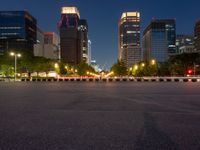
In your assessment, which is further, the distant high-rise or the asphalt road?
the distant high-rise

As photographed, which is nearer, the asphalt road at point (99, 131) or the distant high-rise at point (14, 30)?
the asphalt road at point (99, 131)

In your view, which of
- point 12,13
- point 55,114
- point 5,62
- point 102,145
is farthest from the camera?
point 12,13

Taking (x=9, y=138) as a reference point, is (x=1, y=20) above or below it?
above

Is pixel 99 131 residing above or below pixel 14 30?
below

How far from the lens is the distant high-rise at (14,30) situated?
178875 millimetres

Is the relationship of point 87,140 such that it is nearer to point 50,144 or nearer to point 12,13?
point 50,144

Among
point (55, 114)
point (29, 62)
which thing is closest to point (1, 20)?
point (29, 62)

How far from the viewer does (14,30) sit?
181 m

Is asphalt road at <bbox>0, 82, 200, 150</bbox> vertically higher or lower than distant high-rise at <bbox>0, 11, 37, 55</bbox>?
lower

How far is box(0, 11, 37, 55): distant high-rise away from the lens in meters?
179

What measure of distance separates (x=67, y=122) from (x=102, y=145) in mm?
3137

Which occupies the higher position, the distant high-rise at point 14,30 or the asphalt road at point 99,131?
the distant high-rise at point 14,30

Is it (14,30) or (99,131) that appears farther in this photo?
(14,30)

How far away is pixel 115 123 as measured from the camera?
896cm
